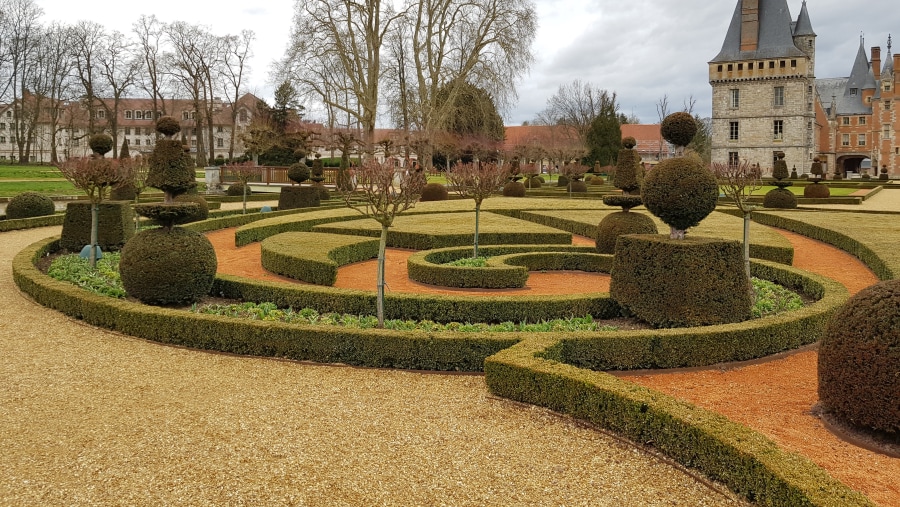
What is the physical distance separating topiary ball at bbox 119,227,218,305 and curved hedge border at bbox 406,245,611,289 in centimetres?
387

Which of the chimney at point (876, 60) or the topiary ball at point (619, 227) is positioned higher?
the chimney at point (876, 60)

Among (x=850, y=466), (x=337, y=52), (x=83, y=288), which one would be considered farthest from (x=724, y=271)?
A: (x=337, y=52)

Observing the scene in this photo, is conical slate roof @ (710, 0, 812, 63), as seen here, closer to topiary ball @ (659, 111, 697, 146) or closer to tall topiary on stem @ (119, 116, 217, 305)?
topiary ball @ (659, 111, 697, 146)

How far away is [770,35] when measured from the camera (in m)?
52.2

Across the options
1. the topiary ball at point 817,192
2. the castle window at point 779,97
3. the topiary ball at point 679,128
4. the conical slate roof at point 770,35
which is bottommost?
the topiary ball at point 817,192

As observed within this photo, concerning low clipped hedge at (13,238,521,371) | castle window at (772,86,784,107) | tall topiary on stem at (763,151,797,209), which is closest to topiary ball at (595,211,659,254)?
low clipped hedge at (13,238,521,371)

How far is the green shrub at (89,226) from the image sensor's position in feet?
45.0

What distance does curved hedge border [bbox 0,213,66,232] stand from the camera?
1883 centimetres

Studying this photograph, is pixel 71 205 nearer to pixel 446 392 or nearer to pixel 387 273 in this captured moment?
pixel 387 273

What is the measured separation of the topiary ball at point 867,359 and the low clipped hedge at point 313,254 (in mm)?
7676

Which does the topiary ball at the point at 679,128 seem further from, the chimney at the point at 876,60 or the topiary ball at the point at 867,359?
the chimney at the point at 876,60

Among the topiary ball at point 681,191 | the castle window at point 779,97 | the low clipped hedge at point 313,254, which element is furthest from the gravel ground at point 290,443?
the castle window at point 779,97

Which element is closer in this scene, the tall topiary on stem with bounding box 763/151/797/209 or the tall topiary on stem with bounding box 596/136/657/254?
the tall topiary on stem with bounding box 596/136/657/254

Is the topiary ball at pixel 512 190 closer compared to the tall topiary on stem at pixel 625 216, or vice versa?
the tall topiary on stem at pixel 625 216
